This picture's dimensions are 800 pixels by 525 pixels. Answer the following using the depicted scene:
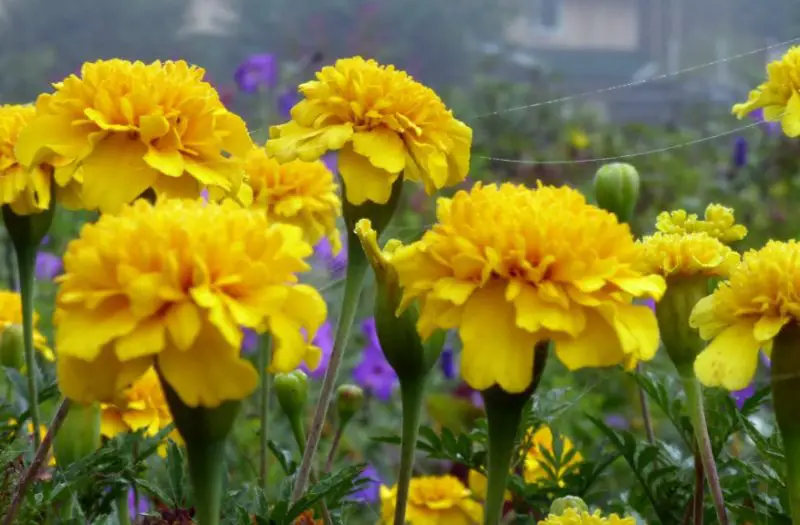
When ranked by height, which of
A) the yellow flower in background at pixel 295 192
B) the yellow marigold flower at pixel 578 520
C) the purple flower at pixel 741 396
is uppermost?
the yellow flower in background at pixel 295 192

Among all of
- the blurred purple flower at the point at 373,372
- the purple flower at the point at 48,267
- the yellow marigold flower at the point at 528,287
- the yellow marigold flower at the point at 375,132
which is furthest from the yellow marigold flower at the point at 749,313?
the purple flower at the point at 48,267

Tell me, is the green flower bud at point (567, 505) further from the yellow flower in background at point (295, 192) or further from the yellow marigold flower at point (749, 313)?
the yellow flower in background at point (295, 192)

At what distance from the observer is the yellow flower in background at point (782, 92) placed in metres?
0.63

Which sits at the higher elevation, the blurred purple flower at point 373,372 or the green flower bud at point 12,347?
the blurred purple flower at point 373,372

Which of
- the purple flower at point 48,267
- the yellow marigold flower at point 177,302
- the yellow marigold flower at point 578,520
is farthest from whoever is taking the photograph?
the purple flower at point 48,267

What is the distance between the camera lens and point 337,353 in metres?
0.54

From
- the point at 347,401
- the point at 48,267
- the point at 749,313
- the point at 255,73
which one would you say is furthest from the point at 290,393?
the point at 255,73

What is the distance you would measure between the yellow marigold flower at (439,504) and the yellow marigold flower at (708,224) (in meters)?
0.22

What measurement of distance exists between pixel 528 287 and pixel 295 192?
0.30 meters

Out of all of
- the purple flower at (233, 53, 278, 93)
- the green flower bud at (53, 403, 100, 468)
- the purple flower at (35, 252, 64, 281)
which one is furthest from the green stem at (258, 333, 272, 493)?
the purple flower at (233, 53, 278, 93)

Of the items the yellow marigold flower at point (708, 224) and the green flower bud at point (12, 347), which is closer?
the yellow marigold flower at point (708, 224)

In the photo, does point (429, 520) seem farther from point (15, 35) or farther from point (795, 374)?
point (15, 35)

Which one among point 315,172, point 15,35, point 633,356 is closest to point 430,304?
point 633,356

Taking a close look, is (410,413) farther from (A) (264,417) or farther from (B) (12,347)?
(B) (12,347)
